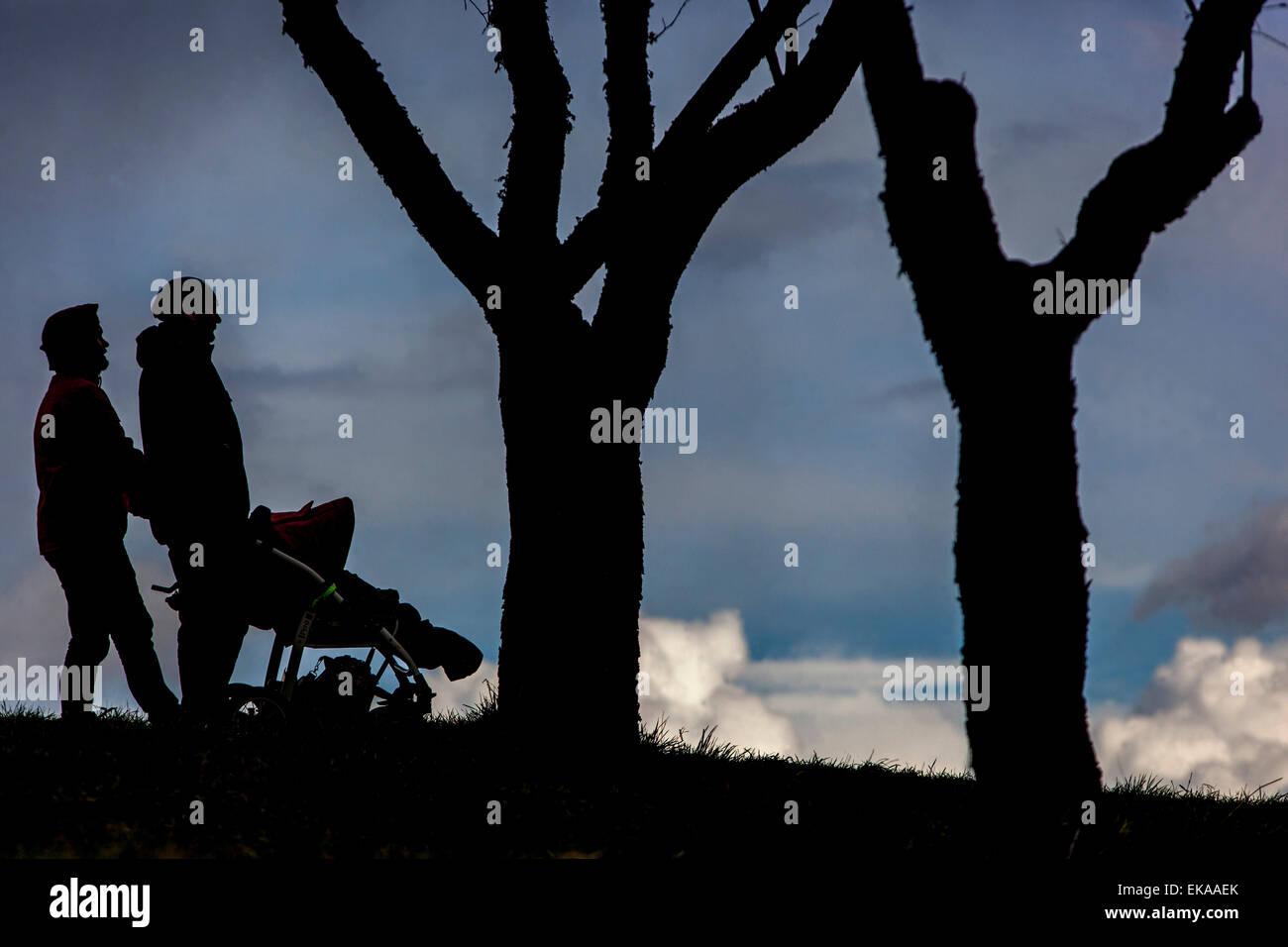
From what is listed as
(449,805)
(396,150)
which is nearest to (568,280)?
(396,150)

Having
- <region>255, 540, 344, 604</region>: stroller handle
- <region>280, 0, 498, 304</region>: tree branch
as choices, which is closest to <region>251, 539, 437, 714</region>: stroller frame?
<region>255, 540, 344, 604</region>: stroller handle

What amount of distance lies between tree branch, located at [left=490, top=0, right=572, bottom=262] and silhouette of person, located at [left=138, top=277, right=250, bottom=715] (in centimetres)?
222

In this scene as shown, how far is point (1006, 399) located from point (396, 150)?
4394 mm

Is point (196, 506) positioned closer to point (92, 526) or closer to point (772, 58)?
point (92, 526)

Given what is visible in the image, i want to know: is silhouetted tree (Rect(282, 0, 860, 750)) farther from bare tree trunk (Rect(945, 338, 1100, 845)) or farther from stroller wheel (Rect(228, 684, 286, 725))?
bare tree trunk (Rect(945, 338, 1100, 845))

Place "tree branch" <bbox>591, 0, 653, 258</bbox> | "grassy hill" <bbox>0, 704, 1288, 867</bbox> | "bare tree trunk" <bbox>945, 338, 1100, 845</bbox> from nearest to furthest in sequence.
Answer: "bare tree trunk" <bbox>945, 338, 1100, 845</bbox> → "grassy hill" <bbox>0, 704, 1288, 867</bbox> → "tree branch" <bbox>591, 0, 653, 258</bbox>

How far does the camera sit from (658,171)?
7.98 m

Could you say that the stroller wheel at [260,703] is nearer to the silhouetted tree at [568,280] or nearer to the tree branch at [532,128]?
the silhouetted tree at [568,280]

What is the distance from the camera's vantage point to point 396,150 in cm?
778

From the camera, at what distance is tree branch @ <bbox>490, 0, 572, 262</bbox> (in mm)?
7891

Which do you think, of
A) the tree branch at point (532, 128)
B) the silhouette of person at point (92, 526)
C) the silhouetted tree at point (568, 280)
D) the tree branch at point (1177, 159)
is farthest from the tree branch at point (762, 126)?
the silhouette of person at point (92, 526)
